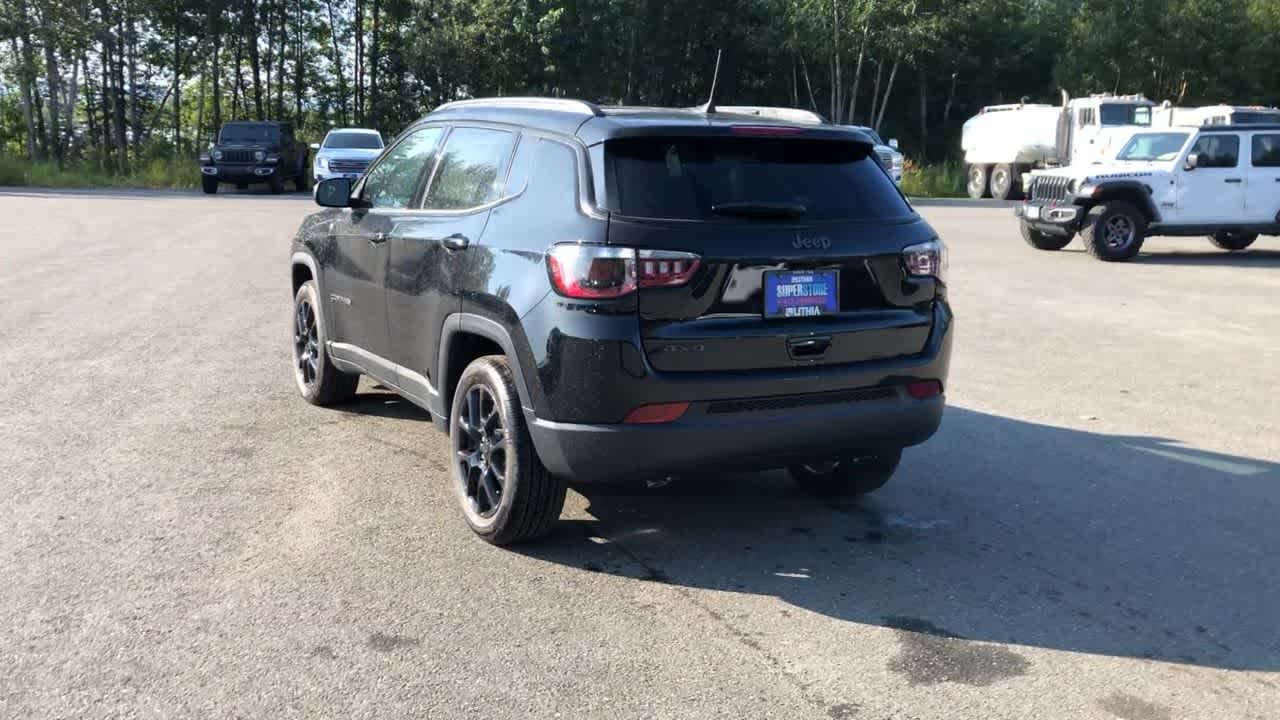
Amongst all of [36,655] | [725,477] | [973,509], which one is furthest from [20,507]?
[973,509]

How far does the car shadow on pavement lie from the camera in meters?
4.39

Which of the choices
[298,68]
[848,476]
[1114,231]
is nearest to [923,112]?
[298,68]

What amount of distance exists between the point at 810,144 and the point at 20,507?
3.67m

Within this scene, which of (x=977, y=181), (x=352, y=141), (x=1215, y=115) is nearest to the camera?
(x=1215, y=115)

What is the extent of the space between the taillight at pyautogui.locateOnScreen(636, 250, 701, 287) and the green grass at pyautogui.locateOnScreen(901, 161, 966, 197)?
113 ft

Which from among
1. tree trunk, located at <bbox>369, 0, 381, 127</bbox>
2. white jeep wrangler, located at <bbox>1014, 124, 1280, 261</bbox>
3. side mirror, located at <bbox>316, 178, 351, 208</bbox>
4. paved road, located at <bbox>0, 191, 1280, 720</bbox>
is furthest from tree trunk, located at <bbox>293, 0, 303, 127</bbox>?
side mirror, located at <bbox>316, 178, 351, 208</bbox>

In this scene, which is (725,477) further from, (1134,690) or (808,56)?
(808,56)

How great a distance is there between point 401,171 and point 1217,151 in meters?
15.6

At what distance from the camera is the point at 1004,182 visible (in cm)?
3731

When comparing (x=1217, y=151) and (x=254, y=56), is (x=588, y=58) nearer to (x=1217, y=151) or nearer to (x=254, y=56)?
(x=254, y=56)

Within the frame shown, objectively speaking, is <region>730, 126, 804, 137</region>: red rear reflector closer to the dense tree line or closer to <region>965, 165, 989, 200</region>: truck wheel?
<region>965, 165, 989, 200</region>: truck wheel

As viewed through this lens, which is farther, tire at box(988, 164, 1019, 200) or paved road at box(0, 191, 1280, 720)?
tire at box(988, 164, 1019, 200)

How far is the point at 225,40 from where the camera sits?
53125 millimetres

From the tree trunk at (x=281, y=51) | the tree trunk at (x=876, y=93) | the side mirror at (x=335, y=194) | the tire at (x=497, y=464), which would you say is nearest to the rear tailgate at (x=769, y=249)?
the tire at (x=497, y=464)
